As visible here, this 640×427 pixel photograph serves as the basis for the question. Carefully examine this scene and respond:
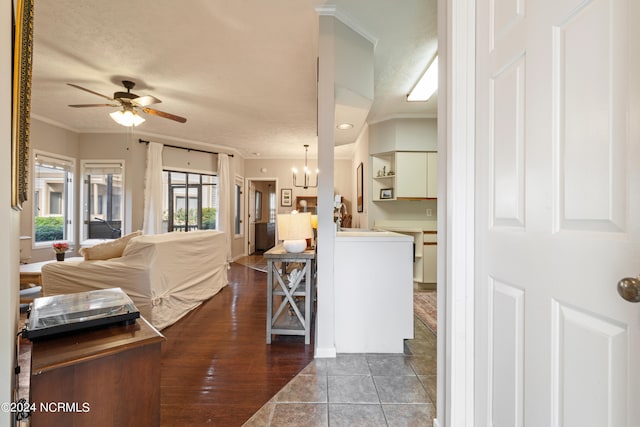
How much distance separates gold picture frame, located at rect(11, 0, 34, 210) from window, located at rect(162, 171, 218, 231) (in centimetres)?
546

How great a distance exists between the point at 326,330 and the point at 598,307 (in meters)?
1.80

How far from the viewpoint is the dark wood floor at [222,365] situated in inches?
63.6

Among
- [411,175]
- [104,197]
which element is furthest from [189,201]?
[411,175]

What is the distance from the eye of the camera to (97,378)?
33.3 inches

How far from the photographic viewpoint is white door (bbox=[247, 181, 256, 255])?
7543 millimetres

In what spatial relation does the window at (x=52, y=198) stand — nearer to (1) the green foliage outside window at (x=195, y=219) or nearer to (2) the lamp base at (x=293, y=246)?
(1) the green foliage outside window at (x=195, y=219)

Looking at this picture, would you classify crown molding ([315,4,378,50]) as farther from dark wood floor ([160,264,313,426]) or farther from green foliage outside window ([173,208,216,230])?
green foliage outside window ([173,208,216,230])

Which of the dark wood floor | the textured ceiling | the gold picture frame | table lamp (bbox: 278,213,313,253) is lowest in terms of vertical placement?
the dark wood floor

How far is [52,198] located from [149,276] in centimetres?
411

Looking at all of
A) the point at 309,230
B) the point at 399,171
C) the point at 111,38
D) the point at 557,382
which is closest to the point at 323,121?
the point at 309,230

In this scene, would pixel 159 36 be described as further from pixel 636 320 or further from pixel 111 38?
pixel 636 320

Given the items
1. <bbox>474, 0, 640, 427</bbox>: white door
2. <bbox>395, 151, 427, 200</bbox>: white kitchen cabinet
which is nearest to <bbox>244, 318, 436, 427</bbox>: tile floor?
<bbox>474, 0, 640, 427</bbox>: white door

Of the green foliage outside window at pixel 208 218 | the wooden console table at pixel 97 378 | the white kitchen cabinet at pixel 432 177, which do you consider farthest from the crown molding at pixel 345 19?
the green foliage outside window at pixel 208 218

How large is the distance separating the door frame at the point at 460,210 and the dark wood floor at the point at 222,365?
44.9 inches
